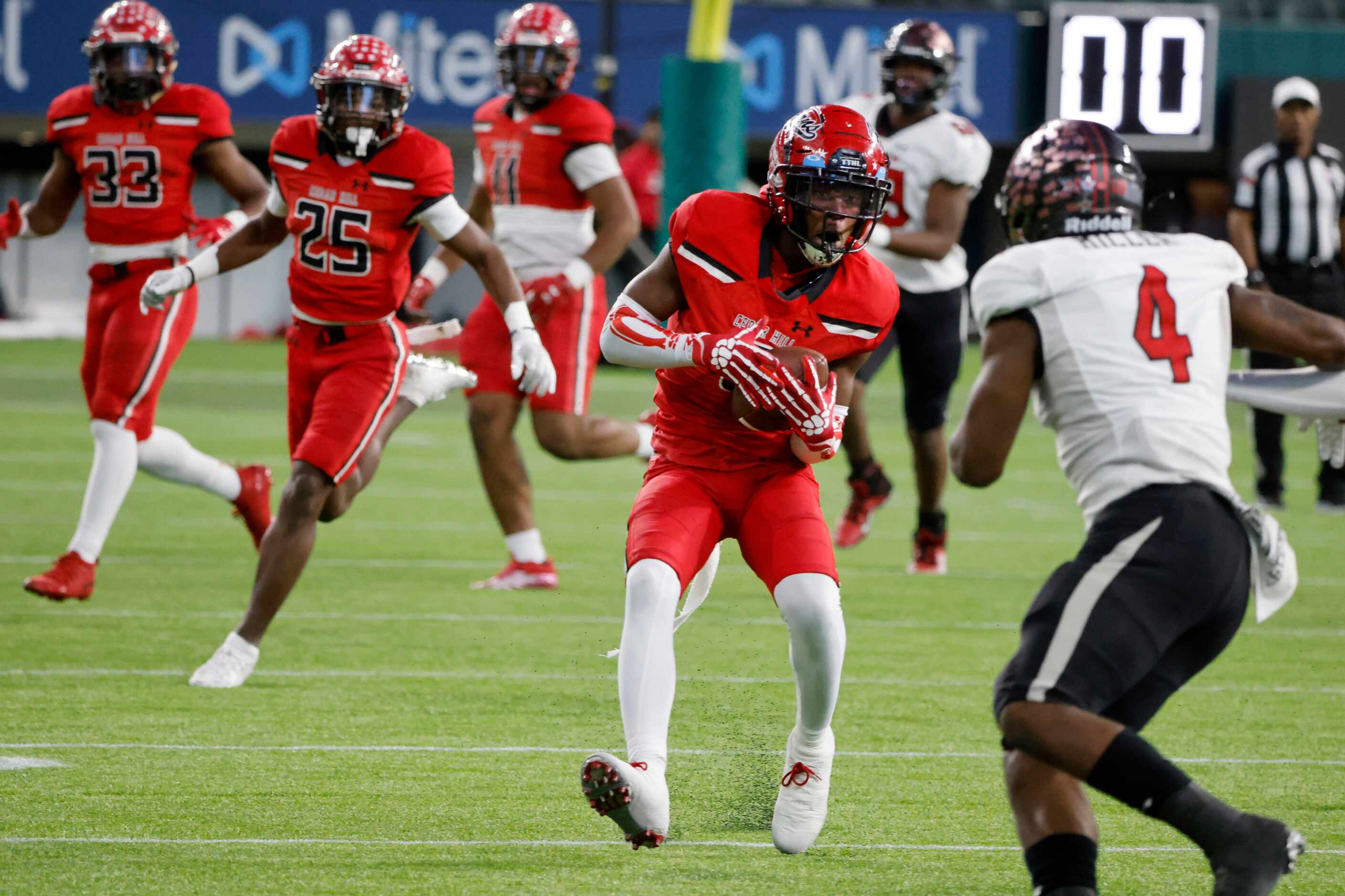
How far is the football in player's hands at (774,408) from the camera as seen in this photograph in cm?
347

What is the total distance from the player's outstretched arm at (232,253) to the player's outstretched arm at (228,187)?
808 mm

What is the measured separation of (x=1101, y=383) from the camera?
2904 mm

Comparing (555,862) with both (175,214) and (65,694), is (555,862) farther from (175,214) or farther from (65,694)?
(175,214)

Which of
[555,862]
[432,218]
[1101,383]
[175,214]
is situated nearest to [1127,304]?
[1101,383]

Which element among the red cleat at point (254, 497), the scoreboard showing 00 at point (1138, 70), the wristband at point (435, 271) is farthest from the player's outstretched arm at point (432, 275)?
the scoreboard showing 00 at point (1138, 70)

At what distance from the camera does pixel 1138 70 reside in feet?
48.4

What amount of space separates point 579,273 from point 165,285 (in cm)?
162

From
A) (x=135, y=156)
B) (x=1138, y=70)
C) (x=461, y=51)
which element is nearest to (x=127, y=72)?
(x=135, y=156)

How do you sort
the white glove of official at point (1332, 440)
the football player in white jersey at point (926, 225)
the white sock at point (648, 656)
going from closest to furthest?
the white glove of official at point (1332, 440)
the white sock at point (648, 656)
the football player in white jersey at point (926, 225)

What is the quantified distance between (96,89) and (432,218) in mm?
1674

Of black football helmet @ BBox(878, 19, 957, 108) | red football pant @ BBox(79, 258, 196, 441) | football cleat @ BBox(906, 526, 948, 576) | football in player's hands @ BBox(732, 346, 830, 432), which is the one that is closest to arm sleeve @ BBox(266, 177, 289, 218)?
red football pant @ BBox(79, 258, 196, 441)

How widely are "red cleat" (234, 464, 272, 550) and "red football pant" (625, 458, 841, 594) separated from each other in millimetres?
2983

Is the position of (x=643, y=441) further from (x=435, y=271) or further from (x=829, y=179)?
(x=829, y=179)

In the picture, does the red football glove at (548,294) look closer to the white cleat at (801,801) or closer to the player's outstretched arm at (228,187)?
the player's outstretched arm at (228,187)
